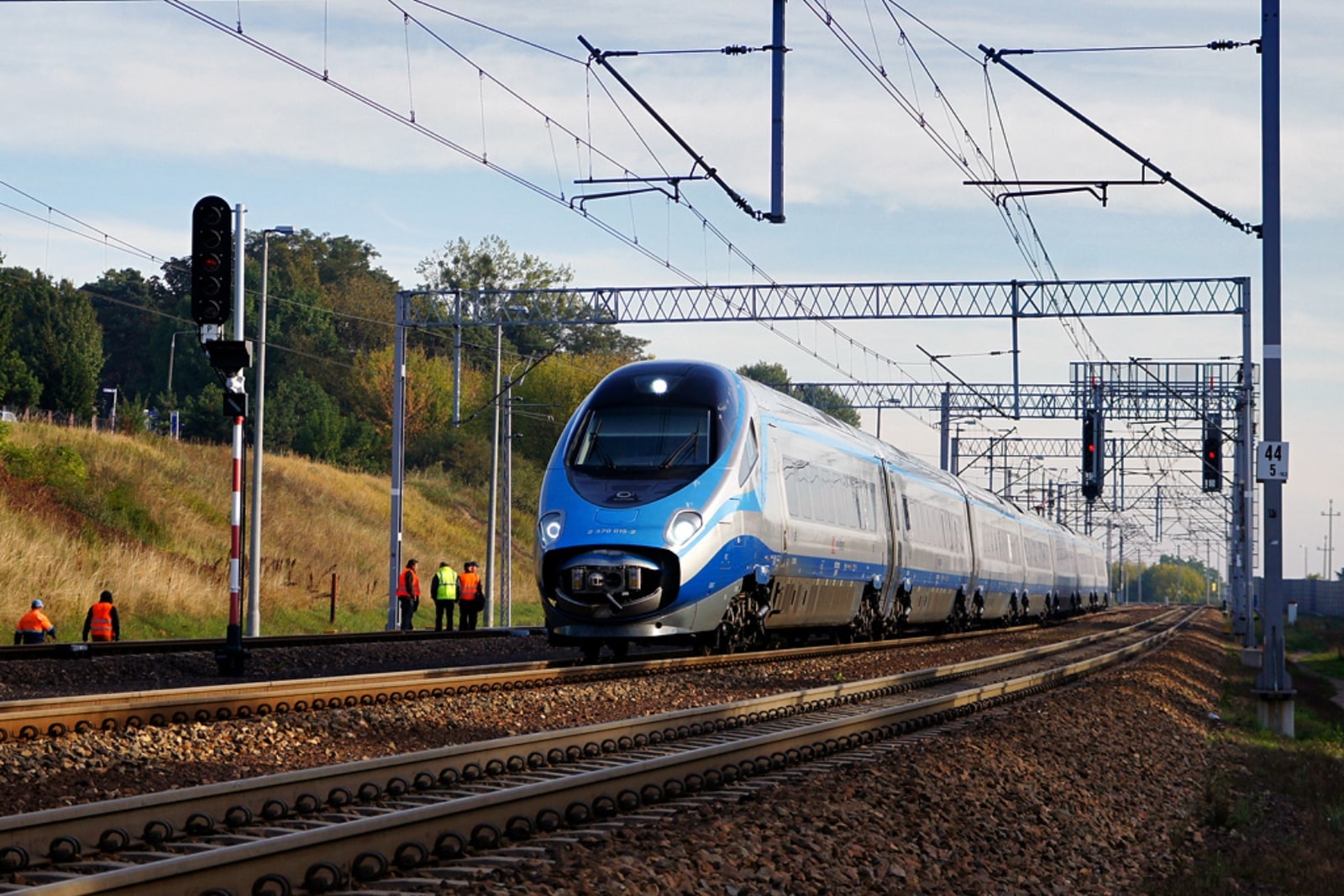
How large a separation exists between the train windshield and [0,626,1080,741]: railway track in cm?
226

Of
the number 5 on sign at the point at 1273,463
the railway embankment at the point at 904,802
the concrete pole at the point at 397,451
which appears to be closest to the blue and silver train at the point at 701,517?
the railway embankment at the point at 904,802

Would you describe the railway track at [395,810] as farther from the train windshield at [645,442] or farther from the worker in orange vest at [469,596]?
the worker in orange vest at [469,596]

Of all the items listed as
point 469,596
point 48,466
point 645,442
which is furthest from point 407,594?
point 645,442

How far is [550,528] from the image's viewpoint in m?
18.1

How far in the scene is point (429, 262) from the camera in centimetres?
10612

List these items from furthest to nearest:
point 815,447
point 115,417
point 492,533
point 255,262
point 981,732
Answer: point 255,262, point 115,417, point 492,533, point 815,447, point 981,732

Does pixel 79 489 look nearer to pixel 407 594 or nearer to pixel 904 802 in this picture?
pixel 407 594

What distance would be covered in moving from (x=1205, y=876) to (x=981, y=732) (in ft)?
14.9

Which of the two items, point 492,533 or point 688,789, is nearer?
point 688,789

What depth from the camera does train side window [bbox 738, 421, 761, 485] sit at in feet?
61.6

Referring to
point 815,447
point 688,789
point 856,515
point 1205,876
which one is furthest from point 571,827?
point 856,515

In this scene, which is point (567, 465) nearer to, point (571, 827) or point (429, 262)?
point (571, 827)

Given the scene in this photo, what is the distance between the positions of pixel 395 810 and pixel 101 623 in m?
17.7

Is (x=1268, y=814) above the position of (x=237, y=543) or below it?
below
